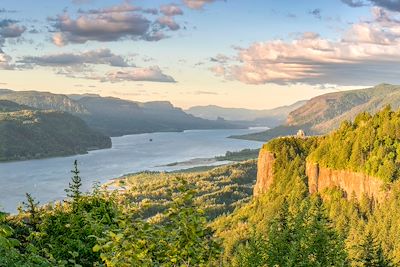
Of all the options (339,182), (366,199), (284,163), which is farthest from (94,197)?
(284,163)

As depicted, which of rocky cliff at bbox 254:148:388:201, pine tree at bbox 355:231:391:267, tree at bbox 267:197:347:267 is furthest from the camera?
rocky cliff at bbox 254:148:388:201

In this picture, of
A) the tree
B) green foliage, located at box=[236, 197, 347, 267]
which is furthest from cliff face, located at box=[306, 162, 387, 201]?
the tree

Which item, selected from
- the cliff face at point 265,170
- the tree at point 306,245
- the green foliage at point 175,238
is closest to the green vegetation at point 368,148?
the cliff face at point 265,170

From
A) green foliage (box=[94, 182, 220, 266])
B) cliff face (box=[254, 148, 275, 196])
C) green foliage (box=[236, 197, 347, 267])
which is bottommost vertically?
cliff face (box=[254, 148, 275, 196])

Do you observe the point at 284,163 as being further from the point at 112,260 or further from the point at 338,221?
the point at 112,260

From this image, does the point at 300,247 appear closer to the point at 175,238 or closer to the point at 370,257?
the point at 370,257

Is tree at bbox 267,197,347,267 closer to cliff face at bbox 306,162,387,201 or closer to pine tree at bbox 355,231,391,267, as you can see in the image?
pine tree at bbox 355,231,391,267

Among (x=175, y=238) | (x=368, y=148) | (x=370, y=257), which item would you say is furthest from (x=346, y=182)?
(x=175, y=238)
